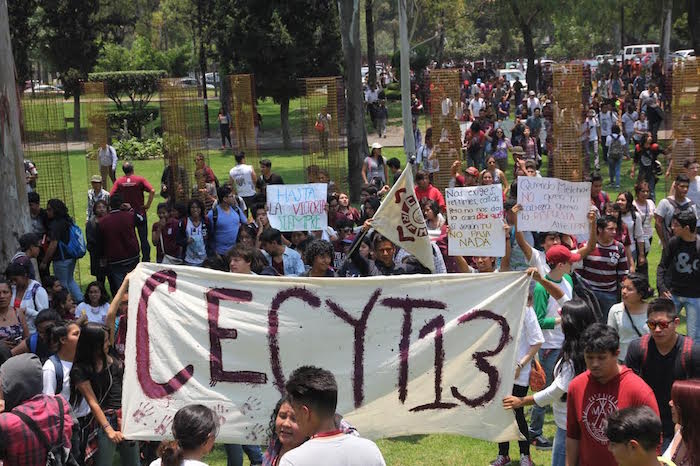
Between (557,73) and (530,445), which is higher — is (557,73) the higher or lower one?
the higher one

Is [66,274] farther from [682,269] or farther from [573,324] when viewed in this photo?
[573,324]

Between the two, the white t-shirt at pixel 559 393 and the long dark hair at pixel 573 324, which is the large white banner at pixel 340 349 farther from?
the long dark hair at pixel 573 324

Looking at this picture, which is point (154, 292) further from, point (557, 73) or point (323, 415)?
point (557, 73)

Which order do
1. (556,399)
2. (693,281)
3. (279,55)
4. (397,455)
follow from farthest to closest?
(279,55)
(693,281)
(397,455)
(556,399)

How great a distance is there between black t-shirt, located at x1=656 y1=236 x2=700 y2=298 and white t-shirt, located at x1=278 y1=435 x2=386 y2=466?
569cm

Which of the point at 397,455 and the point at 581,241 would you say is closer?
the point at 397,455

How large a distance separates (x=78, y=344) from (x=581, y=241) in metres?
6.12

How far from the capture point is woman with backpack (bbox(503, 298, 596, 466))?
237 inches

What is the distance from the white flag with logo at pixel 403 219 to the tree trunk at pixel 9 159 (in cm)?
551

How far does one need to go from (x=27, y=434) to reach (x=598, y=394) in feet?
10.4

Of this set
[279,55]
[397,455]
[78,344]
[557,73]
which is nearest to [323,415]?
[78,344]

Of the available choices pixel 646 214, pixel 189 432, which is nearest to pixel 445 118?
pixel 646 214

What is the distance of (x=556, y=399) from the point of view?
6.24 m

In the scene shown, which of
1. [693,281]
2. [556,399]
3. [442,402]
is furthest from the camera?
[693,281]
